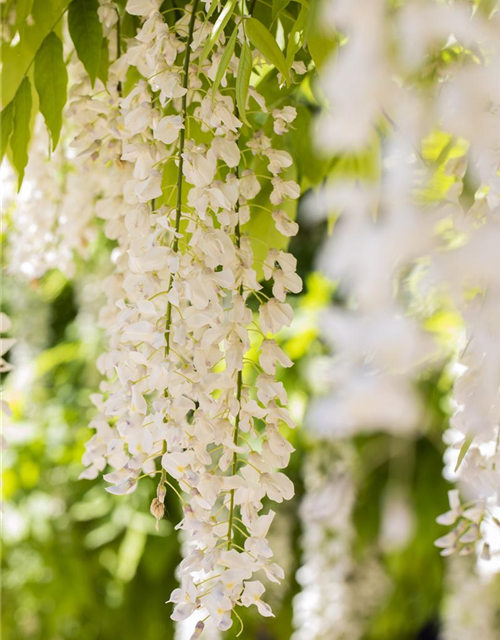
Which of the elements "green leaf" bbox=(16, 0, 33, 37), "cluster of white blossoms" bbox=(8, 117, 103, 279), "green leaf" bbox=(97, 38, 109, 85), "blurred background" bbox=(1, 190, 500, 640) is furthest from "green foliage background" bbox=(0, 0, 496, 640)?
"green leaf" bbox=(16, 0, 33, 37)

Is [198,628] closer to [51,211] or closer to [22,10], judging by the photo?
[22,10]

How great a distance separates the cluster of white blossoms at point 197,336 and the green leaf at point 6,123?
19 cm

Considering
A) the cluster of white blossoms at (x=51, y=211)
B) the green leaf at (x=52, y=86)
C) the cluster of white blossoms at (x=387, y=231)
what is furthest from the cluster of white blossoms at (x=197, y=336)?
the cluster of white blossoms at (x=51, y=211)

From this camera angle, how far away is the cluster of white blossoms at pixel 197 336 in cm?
66

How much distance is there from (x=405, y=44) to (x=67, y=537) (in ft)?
7.95

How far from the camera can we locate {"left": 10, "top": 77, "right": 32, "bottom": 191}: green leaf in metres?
0.86

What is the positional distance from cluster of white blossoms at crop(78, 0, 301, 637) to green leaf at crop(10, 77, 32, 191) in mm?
155

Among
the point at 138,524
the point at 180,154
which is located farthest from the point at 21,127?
the point at 138,524

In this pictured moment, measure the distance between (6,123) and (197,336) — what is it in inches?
14.2

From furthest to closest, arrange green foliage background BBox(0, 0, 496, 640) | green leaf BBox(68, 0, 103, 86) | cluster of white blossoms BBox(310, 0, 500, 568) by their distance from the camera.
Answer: green foliage background BBox(0, 0, 496, 640), green leaf BBox(68, 0, 103, 86), cluster of white blossoms BBox(310, 0, 500, 568)

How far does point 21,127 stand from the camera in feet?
2.85

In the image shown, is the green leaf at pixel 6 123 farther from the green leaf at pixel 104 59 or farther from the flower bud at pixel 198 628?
the flower bud at pixel 198 628

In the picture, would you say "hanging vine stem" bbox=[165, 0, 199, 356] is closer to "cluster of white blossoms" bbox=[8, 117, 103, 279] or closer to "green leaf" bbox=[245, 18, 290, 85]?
"green leaf" bbox=[245, 18, 290, 85]

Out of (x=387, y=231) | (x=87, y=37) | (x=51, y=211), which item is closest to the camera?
(x=387, y=231)
